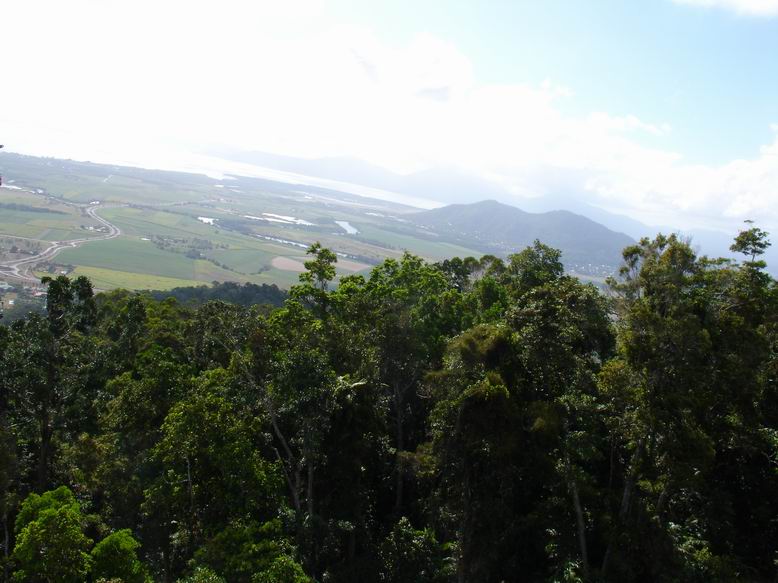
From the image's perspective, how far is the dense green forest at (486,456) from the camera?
12781 mm

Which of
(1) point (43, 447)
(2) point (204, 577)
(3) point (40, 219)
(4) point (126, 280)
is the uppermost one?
(2) point (204, 577)

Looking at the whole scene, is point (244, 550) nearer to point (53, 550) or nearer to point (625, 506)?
point (53, 550)

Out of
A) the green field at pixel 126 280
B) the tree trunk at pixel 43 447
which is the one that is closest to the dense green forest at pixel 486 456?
the tree trunk at pixel 43 447

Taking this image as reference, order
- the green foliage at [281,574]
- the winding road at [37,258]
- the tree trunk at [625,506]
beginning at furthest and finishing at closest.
→ the winding road at [37,258] < the tree trunk at [625,506] < the green foliage at [281,574]

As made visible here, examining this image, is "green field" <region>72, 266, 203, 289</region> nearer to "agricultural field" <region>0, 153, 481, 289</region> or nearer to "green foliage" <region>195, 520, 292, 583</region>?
"agricultural field" <region>0, 153, 481, 289</region>

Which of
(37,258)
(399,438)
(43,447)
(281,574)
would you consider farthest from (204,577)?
(37,258)

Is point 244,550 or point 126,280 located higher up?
point 244,550

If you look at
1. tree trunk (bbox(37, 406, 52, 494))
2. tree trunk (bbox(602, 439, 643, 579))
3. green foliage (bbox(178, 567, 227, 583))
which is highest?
tree trunk (bbox(602, 439, 643, 579))

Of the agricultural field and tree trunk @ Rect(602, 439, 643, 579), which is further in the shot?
the agricultural field

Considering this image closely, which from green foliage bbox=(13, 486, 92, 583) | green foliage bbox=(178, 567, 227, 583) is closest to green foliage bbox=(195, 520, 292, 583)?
green foliage bbox=(178, 567, 227, 583)

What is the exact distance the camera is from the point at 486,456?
13531mm

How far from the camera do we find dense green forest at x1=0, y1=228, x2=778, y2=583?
12.8 metres

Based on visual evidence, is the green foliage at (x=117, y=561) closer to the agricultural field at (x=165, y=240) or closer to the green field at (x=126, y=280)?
the green field at (x=126, y=280)

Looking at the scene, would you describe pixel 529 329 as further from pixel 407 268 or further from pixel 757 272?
pixel 407 268
